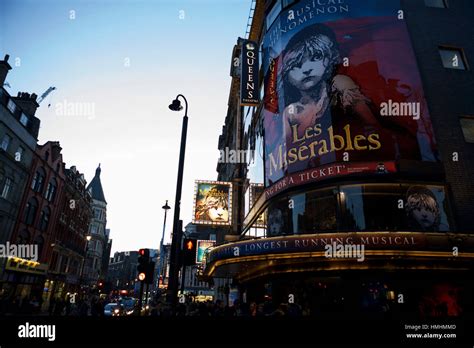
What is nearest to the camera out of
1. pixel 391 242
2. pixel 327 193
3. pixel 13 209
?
pixel 391 242

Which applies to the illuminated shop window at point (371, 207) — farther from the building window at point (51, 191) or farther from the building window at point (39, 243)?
the building window at point (51, 191)

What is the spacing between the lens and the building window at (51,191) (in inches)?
1545

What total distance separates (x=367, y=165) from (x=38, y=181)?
38065 millimetres

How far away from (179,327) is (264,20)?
84.8ft

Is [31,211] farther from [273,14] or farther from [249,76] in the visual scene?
[273,14]

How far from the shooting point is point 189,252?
9.65 metres

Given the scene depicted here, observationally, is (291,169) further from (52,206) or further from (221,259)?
(52,206)

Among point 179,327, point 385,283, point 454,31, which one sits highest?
point 454,31

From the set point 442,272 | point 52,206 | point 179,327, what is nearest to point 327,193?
point 442,272

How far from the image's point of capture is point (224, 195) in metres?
23.6
